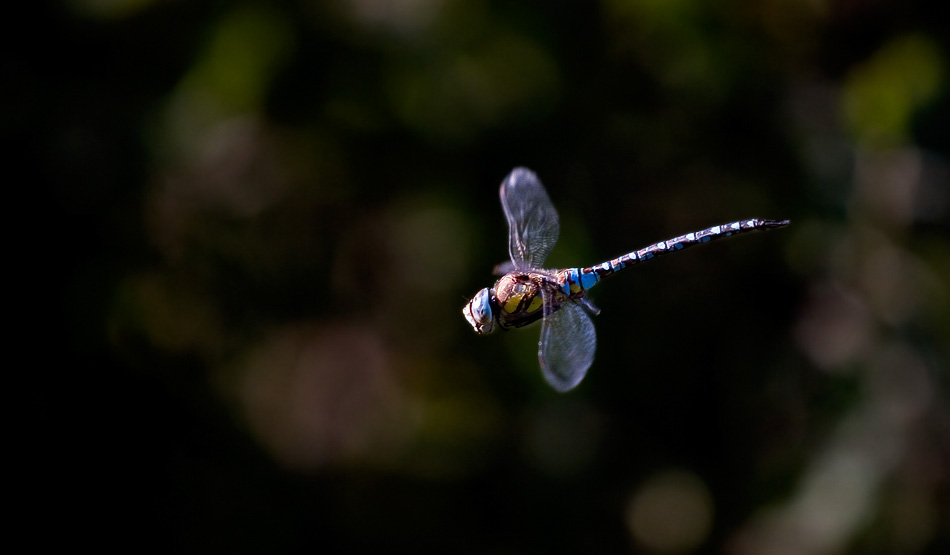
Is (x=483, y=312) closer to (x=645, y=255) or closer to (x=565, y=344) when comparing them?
(x=565, y=344)

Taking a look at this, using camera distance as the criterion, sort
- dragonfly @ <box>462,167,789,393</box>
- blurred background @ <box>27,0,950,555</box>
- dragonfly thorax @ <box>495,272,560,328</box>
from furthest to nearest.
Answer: blurred background @ <box>27,0,950,555</box> → dragonfly thorax @ <box>495,272,560,328</box> → dragonfly @ <box>462,167,789,393</box>

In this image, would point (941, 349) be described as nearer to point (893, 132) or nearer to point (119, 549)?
point (893, 132)

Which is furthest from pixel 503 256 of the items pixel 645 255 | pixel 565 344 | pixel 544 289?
pixel 565 344

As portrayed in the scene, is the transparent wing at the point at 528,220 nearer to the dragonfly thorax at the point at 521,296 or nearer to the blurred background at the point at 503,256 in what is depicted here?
the dragonfly thorax at the point at 521,296

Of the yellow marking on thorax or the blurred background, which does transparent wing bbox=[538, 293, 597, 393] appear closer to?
the yellow marking on thorax

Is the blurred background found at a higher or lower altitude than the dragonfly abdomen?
higher

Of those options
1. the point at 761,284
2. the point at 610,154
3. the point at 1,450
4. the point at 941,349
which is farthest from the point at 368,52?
the point at 941,349

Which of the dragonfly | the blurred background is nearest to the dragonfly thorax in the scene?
the dragonfly
